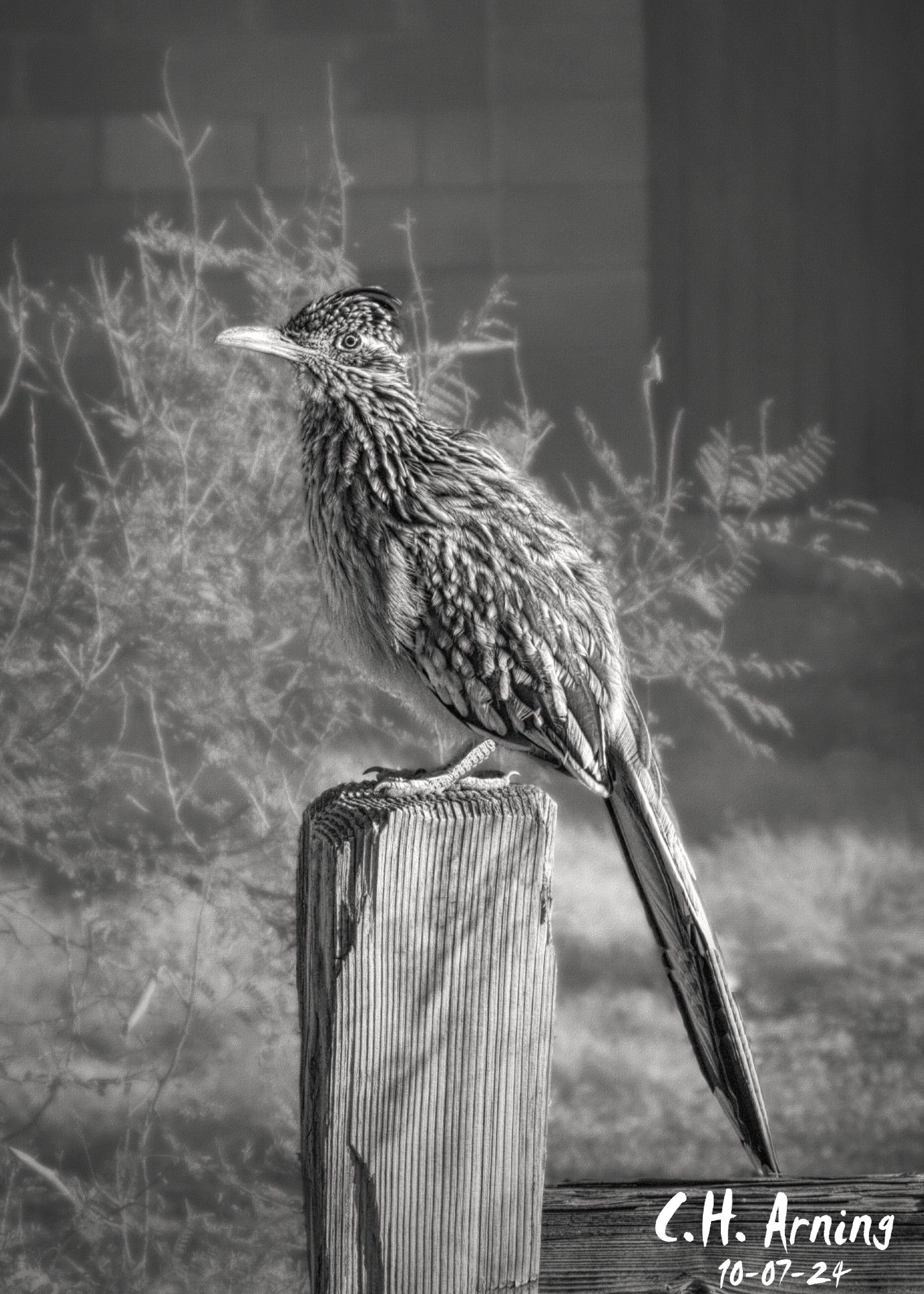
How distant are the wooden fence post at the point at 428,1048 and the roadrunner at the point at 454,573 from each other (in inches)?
16.9

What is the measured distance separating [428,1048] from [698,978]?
1.39 feet

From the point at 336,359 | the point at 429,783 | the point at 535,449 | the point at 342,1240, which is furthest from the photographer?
the point at 535,449

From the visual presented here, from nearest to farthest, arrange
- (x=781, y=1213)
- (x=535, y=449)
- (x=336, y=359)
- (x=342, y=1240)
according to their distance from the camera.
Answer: (x=342, y=1240) → (x=781, y=1213) → (x=336, y=359) → (x=535, y=449)

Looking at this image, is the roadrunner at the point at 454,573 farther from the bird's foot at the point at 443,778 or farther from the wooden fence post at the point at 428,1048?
the wooden fence post at the point at 428,1048

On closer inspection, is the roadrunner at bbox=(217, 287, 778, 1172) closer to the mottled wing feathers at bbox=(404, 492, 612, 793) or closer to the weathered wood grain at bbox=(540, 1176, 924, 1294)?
the mottled wing feathers at bbox=(404, 492, 612, 793)

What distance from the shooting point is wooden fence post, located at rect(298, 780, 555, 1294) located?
3.87 feet

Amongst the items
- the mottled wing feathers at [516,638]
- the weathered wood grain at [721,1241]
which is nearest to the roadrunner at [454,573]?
the mottled wing feathers at [516,638]

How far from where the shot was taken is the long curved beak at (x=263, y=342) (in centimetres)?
176

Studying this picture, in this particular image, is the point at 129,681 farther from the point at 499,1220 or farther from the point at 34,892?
the point at 499,1220

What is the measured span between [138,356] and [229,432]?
0.24 m

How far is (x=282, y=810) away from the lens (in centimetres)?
298

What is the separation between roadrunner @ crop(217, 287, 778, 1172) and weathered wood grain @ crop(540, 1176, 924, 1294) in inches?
16.4

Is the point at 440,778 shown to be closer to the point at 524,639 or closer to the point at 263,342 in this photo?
the point at 524,639

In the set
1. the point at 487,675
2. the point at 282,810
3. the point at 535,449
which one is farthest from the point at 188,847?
the point at 487,675
